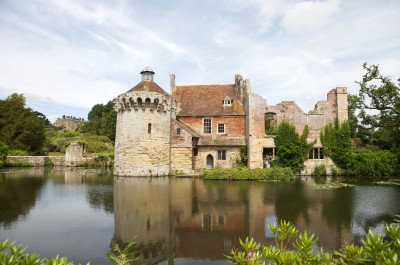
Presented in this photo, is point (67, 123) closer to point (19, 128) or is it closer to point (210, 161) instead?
point (19, 128)

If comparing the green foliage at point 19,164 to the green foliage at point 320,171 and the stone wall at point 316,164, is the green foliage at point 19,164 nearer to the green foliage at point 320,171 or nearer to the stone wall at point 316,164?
the stone wall at point 316,164

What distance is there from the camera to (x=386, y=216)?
12.8m

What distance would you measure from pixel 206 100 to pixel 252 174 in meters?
10.8

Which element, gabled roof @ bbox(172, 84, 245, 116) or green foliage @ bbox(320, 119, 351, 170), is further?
gabled roof @ bbox(172, 84, 245, 116)

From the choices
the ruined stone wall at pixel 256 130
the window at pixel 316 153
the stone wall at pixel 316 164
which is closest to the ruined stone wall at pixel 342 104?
the window at pixel 316 153

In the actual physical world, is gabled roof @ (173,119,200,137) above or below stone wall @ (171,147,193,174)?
above

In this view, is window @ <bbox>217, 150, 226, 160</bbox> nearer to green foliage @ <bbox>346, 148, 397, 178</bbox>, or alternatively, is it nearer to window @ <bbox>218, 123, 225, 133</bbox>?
window @ <bbox>218, 123, 225, 133</bbox>

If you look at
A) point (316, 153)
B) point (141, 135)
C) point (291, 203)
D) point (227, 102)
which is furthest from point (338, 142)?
point (141, 135)

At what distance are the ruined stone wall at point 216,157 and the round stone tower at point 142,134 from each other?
3614 millimetres

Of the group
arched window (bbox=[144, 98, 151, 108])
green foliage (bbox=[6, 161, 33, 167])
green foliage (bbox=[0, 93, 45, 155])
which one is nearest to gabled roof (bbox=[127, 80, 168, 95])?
arched window (bbox=[144, 98, 151, 108])

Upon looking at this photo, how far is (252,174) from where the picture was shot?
26.3 metres

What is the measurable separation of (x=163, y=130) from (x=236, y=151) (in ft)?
25.1

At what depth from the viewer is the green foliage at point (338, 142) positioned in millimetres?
29000

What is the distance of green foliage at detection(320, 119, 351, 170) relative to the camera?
95.1ft
